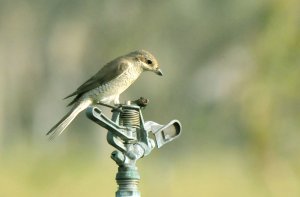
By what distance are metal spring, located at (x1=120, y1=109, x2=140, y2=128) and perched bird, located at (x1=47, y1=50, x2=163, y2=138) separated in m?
1.73

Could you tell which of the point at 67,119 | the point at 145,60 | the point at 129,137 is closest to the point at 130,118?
the point at 129,137

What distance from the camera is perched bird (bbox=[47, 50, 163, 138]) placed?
21.2ft

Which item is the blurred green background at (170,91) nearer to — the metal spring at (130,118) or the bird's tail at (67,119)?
the bird's tail at (67,119)

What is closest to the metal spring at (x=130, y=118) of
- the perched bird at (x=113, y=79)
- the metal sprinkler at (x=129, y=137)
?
the metal sprinkler at (x=129, y=137)

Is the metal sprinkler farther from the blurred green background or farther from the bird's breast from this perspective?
the blurred green background

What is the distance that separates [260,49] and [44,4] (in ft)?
30.4

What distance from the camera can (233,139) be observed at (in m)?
19.8

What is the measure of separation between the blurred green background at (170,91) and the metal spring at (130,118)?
9.89m

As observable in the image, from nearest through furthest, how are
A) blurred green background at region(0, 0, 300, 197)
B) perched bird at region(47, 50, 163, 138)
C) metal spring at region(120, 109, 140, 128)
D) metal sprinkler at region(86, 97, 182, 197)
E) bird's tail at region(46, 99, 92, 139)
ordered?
metal sprinkler at region(86, 97, 182, 197) → metal spring at region(120, 109, 140, 128) → bird's tail at region(46, 99, 92, 139) → perched bird at region(47, 50, 163, 138) → blurred green background at region(0, 0, 300, 197)

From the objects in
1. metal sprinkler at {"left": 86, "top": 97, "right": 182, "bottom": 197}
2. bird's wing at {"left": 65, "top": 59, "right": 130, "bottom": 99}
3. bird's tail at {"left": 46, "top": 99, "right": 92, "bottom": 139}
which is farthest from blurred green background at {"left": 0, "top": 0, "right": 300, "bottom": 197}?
Result: metal sprinkler at {"left": 86, "top": 97, "right": 182, "bottom": 197}

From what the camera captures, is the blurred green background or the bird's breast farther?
the blurred green background

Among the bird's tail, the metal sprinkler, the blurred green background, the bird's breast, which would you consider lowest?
the metal sprinkler

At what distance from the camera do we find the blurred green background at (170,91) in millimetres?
16344

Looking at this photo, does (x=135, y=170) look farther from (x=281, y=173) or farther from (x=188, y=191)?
(x=281, y=173)
